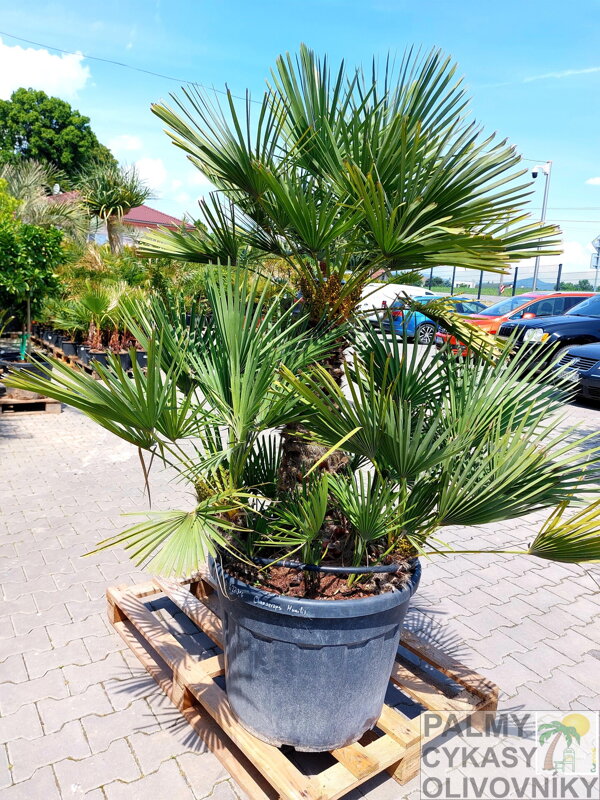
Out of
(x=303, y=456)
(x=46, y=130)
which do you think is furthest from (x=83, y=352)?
(x=46, y=130)

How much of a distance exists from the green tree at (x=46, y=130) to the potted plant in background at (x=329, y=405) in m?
37.5

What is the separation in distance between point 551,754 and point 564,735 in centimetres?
17

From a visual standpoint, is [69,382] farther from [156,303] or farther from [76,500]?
[76,500]

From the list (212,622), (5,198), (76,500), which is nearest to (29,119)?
(5,198)

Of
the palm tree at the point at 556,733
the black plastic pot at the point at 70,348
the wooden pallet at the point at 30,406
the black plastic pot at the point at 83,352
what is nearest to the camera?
the palm tree at the point at 556,733

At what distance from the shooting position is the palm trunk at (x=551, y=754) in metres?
2.29

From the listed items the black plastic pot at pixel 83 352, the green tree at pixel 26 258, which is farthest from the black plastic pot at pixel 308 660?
the black plastic pot at pixel 83 352

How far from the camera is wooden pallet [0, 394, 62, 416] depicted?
7.63 metres

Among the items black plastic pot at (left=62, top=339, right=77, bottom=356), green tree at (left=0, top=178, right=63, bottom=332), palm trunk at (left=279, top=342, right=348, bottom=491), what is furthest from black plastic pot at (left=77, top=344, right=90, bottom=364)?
palm trunk at (left=279, top=342, right=348, bottom=491)

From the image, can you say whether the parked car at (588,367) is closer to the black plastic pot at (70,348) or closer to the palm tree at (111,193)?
the black plastic pot at (70,348)

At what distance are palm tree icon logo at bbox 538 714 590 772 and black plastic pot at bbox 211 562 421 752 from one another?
0.78 meters

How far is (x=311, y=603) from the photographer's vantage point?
191cm

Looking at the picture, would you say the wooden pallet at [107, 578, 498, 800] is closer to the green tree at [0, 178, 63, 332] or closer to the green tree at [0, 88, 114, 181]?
the green tree at [0, 178, 63, 332]

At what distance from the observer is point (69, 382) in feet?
5.97
